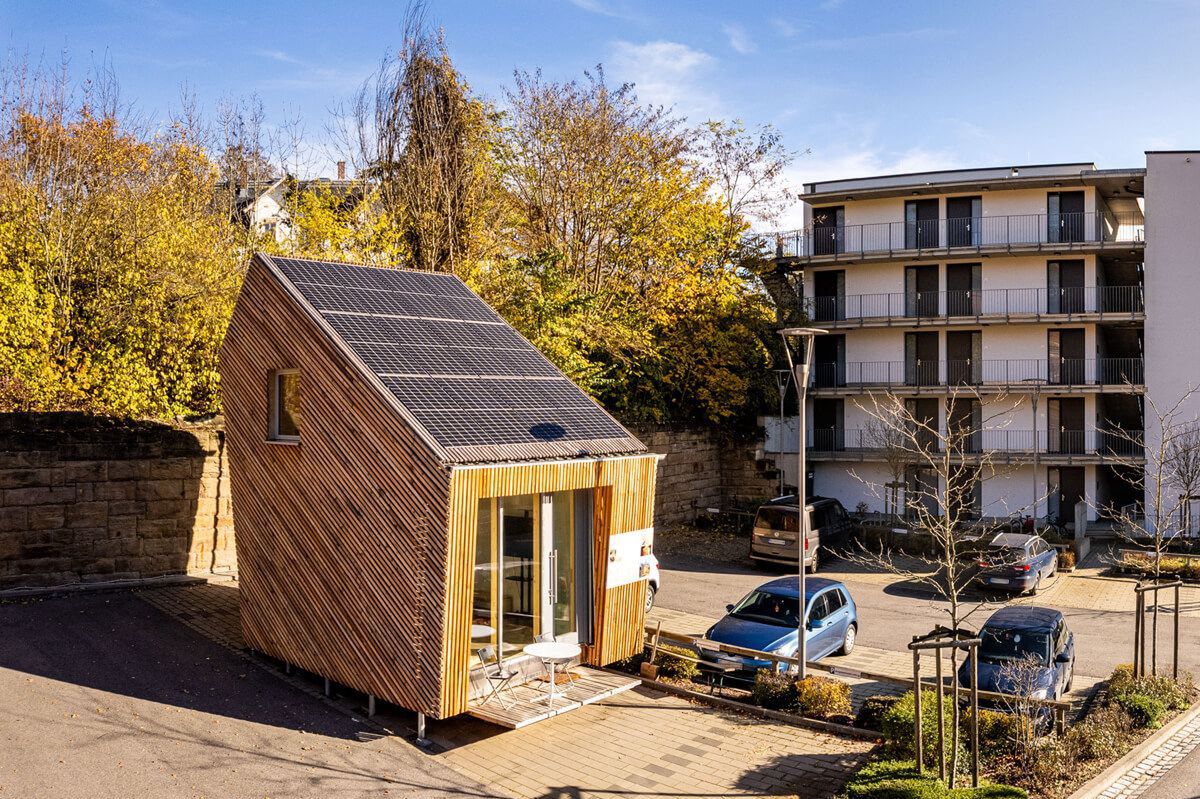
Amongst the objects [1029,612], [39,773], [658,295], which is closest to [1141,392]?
[658,295]

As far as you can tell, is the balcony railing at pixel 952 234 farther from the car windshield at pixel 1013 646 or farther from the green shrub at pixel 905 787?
the green shrub at pixel 905 787

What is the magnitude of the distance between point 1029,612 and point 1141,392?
59.9 feet

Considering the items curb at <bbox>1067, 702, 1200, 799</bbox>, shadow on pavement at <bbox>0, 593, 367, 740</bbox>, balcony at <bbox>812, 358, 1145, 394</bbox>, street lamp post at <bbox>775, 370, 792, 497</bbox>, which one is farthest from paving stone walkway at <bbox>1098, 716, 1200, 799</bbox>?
street lamp post at <bbox>775, 370, 792, 497</bbox>

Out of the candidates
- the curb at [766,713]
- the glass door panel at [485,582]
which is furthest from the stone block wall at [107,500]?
the curb at [766,713]

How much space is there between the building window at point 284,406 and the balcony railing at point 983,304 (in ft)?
82.8

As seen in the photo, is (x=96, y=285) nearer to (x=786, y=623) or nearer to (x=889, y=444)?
(x=786, y=623)

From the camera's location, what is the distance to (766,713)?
1320 centimetres

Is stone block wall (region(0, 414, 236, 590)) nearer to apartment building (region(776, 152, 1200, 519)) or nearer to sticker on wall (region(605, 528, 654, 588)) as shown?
sticker on wall (region(605, 528, 654, 588))

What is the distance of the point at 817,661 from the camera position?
1642 centimetres

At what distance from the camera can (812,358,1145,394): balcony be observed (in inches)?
1276

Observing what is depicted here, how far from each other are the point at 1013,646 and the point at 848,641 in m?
3.52

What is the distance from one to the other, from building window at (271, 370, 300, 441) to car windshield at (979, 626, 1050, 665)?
10664 millimetres

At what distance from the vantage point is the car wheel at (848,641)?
57.4 ft

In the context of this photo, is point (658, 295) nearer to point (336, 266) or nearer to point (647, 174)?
point (647, 174)
